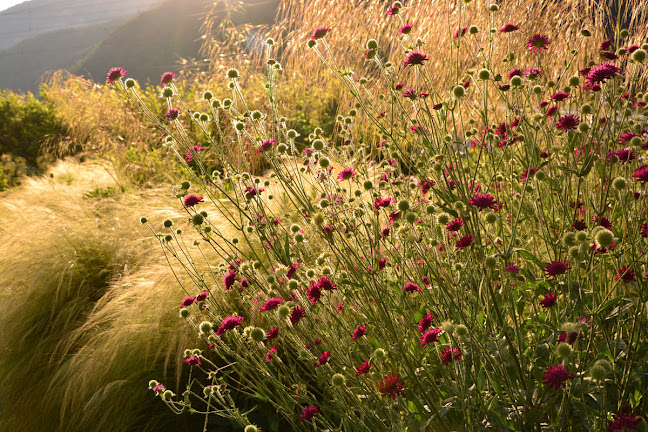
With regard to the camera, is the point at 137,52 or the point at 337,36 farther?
the point at 137,52

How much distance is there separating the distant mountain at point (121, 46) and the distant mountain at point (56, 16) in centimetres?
163

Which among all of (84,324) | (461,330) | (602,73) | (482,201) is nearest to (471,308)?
(461,330)

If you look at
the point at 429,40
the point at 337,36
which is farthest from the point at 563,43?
the point at 337,36

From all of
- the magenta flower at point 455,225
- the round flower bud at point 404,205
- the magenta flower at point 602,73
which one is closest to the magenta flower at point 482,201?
the magenta flower at point 455,225

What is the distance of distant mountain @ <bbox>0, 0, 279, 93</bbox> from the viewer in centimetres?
3005

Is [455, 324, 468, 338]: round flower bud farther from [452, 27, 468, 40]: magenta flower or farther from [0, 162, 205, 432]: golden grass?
[0, 162, 205, 432]: golden grass

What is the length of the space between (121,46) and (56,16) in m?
15.5

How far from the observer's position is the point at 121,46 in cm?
3303

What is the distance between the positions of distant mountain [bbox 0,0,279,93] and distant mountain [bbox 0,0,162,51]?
1.63 metres

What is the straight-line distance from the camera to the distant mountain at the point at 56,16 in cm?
4054

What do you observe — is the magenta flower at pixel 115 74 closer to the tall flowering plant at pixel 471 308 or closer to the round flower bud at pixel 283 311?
the tall flowering plant at pixel 471 308

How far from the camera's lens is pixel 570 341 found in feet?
3.22

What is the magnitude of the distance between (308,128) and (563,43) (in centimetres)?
375

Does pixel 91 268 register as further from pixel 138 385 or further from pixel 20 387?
pixel 138 385
